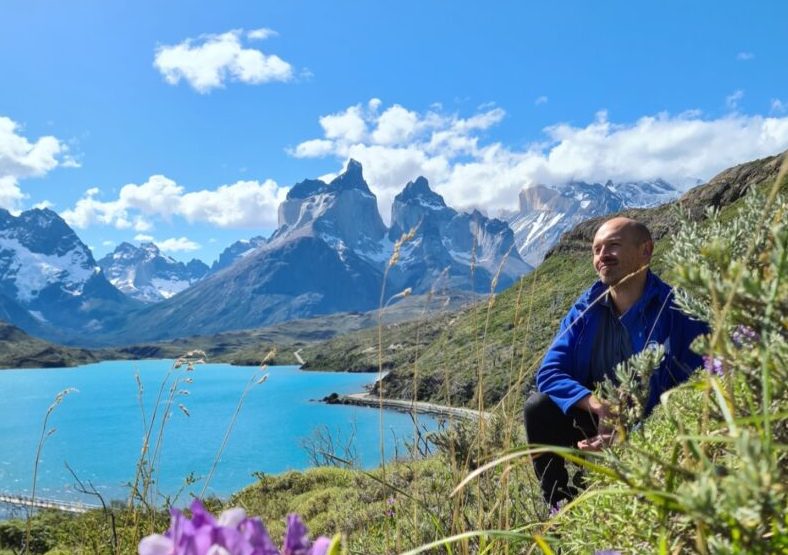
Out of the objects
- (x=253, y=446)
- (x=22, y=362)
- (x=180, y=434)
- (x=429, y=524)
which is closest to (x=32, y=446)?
(x=180, y=434)

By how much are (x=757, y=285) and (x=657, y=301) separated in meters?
2.81

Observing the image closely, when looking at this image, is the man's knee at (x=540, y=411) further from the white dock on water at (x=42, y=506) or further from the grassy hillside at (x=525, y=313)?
the white dock on water at (x=42, y=506)

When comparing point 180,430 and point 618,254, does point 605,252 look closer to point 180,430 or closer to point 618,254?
point 618,254

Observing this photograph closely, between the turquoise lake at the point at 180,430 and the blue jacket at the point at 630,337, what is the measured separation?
11.8m

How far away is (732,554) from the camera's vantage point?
0.79 metres

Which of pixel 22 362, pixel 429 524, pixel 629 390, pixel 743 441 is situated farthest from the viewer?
pixel 22 362

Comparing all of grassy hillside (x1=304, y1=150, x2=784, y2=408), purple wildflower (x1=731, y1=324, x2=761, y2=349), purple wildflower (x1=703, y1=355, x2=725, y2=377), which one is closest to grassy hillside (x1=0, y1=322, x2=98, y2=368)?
grassy hillside (x1=304, y1=150, x2=784, y2=408)

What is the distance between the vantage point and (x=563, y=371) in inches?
144

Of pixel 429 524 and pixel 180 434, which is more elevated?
pixel 429 524

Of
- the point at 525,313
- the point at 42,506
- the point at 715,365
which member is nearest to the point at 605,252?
the point at 715,365

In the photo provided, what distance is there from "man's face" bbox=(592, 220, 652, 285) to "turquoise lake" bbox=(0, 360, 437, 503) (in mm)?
11983

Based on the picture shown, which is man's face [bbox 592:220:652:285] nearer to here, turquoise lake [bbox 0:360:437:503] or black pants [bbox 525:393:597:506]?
black pants [bbox 525:393:597:506]

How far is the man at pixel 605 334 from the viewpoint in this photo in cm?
346

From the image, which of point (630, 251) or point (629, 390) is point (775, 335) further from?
point (630, 251)
